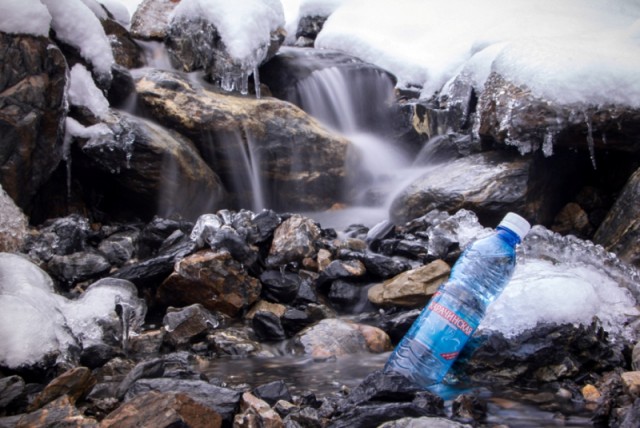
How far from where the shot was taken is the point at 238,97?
260 inches

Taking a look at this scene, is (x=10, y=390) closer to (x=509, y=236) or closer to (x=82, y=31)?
(x=509, y=236)

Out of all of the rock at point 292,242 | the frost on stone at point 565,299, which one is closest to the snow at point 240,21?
the rock at point 292,242

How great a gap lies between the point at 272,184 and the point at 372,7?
21.4ft

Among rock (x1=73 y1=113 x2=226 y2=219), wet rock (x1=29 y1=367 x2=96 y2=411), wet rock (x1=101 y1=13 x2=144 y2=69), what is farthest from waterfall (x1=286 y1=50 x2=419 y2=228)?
wet rock (x1=29 y1=367 x2=96 y2=411)

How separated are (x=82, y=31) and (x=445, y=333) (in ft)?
14.7

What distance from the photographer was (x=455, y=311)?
1968 mm

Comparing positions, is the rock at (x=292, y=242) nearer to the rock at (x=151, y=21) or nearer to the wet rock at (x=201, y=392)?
the wet rock at (x=201, y=392)

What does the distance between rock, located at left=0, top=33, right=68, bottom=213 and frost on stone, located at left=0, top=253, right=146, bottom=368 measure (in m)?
1.20

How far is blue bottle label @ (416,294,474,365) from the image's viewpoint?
194 cm

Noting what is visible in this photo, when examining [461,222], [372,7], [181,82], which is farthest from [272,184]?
[372,7]

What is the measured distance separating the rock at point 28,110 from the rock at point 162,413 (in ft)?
10.1

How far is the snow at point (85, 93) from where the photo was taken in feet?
15.6

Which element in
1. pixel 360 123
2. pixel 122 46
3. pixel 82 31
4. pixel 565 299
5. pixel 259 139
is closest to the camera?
pixel 565 299

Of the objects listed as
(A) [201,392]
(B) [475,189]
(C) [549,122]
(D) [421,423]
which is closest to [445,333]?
(D) [421,423]
